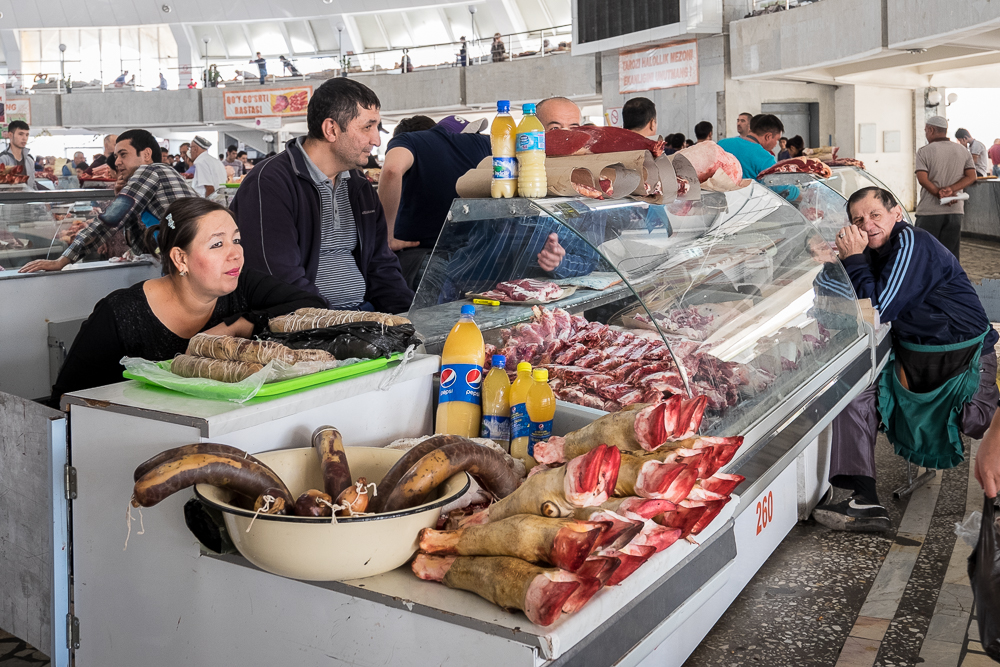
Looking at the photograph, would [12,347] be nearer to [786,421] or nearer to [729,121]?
[786,421]

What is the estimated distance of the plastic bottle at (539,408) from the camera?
7.06ft

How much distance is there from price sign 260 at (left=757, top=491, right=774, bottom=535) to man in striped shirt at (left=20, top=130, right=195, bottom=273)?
3.48 metres

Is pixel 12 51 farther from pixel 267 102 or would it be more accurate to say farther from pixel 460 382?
pixel 460 382

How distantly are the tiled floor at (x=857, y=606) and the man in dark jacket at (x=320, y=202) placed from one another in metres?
1.51

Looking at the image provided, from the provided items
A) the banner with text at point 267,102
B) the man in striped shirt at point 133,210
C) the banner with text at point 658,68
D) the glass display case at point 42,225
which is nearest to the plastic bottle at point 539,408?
the man in striped shirt at point 133,210

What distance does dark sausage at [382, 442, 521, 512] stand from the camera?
161 cm

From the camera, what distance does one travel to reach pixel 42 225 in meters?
5.31

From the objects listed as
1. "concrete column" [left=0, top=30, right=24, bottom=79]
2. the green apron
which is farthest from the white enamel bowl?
"concrete column" [left=0, top=30, right=24, bottom=79]

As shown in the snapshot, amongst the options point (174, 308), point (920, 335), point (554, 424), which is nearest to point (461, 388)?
point (554, 424)

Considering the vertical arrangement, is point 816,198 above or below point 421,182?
below

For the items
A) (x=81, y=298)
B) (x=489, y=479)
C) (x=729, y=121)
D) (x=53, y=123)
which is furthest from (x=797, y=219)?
(x=53, y=123)

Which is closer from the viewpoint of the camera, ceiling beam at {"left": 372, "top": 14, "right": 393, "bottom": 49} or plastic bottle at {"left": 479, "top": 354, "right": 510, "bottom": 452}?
plastic bottle at {"left": 479, "top": 354, "right": 510, "bottom": 452}

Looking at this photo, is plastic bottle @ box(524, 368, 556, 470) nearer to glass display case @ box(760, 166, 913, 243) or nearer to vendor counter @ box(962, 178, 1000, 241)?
Result: glass display case @ box(760, 166, 913, 243)

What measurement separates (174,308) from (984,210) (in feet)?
48.1
